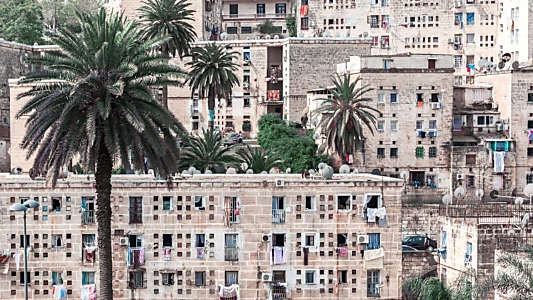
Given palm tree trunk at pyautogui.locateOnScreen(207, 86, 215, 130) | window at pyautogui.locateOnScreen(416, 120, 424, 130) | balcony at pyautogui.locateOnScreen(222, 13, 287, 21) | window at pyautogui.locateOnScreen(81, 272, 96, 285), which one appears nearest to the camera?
window at pyautogui.locateOnScreen(81, 272, 96, 285)

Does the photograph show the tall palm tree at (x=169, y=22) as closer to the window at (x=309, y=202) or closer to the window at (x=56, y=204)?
the window at (x=56, y=204)

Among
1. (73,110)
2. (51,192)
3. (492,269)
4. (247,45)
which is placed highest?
(247,45)

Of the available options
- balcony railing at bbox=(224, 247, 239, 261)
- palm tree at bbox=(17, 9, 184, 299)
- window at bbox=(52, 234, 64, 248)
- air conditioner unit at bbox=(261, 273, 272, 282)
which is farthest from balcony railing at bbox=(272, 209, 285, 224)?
palm tree at bbox=(17, 9, 184, 299)

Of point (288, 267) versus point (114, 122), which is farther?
point (288, 267)

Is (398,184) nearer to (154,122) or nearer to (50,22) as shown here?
(154,122)

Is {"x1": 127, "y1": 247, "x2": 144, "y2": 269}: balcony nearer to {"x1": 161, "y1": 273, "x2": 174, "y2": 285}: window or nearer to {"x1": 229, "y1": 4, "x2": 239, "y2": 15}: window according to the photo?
{"x1": 161, "y1": 273, "x2": 174, "y2": 285}: window

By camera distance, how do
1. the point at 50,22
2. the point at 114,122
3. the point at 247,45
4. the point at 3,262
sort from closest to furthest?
the point at 114,122 < the point at 3,262 < the point at 247,45 < the point at 50,22

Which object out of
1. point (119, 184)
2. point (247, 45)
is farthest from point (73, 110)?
point (247, 45)

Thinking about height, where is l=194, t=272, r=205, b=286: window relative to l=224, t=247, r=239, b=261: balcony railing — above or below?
below
